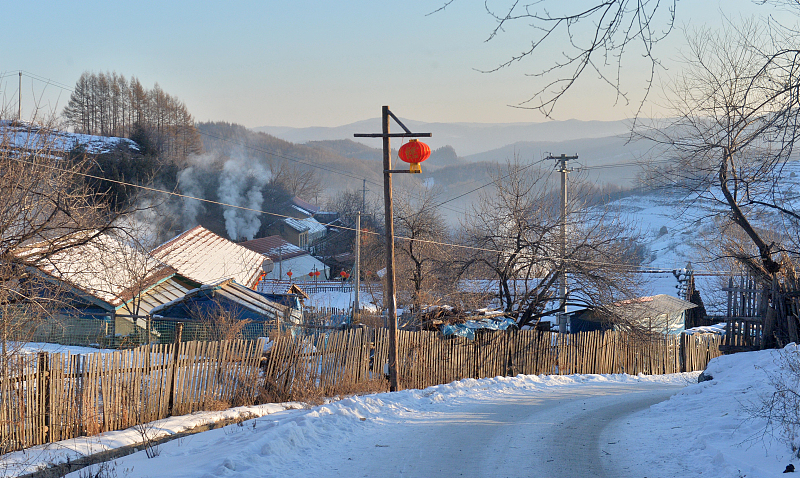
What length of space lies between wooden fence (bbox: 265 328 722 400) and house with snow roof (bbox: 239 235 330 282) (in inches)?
1462

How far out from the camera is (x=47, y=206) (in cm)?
1074

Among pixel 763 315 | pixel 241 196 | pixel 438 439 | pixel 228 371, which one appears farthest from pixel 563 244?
pixel 241 196

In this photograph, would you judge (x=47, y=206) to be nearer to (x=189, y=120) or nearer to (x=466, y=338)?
(x=466, y=338)

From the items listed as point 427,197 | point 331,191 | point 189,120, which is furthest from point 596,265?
point 331,191

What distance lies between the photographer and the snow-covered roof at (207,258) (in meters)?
28.1

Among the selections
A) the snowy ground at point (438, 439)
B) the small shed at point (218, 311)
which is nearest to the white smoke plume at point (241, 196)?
the small shed at point (218, 311)

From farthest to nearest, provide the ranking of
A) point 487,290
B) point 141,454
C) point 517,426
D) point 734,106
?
point 487,290 → point 517,426 → point 141,454 → point 734,106

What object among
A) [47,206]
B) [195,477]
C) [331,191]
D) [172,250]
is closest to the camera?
[195,477]

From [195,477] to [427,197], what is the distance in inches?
1152

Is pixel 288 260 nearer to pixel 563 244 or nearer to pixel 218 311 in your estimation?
pixel 218 311

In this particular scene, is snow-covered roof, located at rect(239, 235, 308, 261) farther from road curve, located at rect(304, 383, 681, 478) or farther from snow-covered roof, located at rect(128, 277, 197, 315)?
road curve, located at rect(304, 383, 681, 478)

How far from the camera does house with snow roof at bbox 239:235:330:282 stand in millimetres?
56938

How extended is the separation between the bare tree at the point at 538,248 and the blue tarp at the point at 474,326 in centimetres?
200

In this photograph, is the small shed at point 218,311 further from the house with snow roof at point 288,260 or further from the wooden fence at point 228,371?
the house with snow roof at point 288,260
